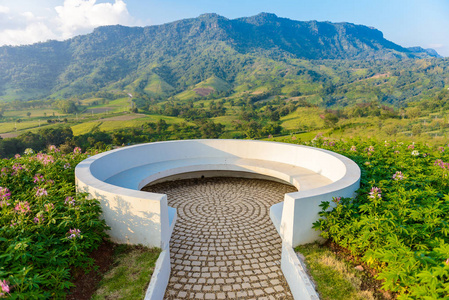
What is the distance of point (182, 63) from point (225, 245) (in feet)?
307

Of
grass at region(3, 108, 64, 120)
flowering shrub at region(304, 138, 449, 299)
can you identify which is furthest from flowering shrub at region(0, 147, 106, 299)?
grass at region(3, 108, 64, 120)

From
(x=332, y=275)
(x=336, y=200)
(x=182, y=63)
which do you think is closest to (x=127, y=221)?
(x=332, y=275)

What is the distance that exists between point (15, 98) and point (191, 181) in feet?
222

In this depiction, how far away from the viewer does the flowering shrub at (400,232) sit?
6.81 ft

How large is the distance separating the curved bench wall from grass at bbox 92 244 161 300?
13cm

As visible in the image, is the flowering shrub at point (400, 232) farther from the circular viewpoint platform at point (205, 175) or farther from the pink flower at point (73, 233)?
the pink flower at point (73, 233)

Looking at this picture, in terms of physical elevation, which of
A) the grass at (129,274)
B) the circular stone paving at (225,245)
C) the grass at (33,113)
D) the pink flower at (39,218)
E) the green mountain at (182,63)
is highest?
the green mountain at (182,63)

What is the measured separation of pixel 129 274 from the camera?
9.13 ft

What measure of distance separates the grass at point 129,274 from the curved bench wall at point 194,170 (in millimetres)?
132

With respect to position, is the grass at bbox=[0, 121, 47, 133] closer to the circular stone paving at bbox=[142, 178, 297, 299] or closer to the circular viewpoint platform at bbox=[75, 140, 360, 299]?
the circular viewpoint platform at bbox=[75, 140, 360, 299]

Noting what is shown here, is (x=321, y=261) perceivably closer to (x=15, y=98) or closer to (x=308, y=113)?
(x=308, y=113)

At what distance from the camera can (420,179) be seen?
4.40m

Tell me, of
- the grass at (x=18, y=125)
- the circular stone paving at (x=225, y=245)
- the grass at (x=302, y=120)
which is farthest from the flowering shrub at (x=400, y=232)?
the grass at (x=18, y=125)


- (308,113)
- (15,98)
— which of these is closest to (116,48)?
(15,98)
